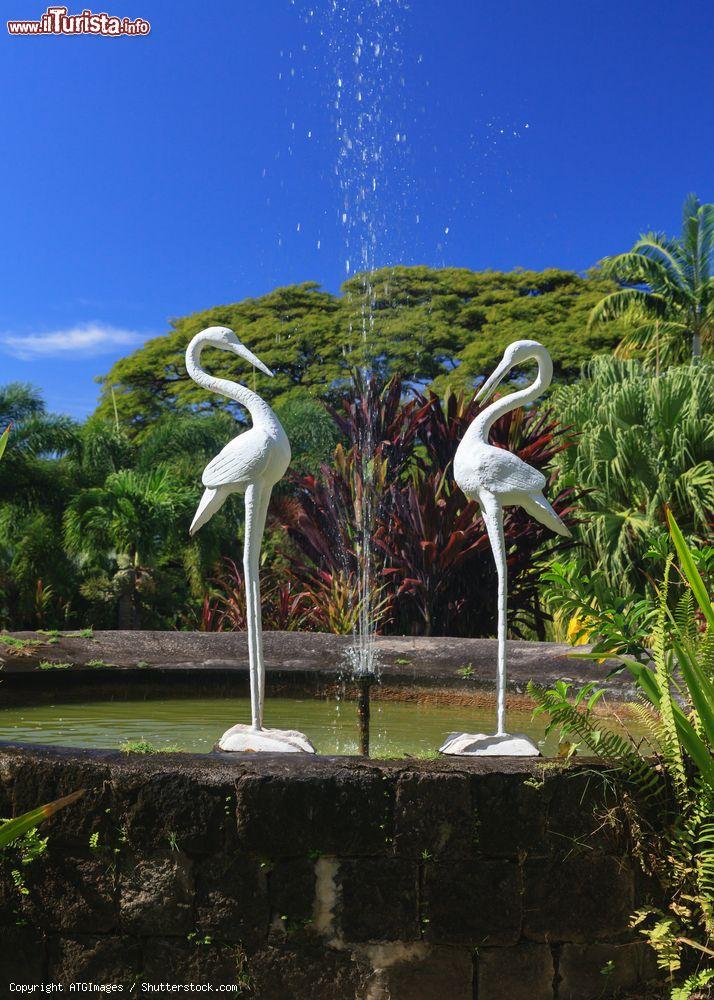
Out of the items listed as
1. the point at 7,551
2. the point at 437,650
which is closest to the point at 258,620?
the point at 437,650

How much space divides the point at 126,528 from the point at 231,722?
311 inches

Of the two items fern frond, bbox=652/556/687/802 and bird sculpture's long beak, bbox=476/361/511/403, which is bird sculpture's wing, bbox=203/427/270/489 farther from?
fern frond, bbox=652/556/687/802

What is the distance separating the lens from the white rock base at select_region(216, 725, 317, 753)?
290 cm

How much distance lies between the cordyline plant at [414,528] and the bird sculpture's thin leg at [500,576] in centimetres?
339

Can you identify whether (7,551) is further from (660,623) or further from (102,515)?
(660,623)

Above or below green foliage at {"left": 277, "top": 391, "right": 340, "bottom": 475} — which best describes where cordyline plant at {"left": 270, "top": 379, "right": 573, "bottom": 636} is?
below

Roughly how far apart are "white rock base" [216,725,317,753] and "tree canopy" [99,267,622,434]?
18.3 meters

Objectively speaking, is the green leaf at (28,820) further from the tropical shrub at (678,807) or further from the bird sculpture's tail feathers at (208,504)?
the tropical shrub at (678,807)

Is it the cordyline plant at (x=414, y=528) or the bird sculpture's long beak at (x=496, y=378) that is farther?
the cordyline plant at (x=414, y=528)

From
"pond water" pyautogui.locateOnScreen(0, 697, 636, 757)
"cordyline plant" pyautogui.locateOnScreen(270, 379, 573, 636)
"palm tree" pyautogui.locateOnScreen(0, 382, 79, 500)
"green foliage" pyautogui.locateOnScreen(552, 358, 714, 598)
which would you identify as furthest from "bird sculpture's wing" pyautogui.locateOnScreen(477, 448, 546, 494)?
"palm tree" pyautogui.locateOnScreen(0, 382, 79, 500)

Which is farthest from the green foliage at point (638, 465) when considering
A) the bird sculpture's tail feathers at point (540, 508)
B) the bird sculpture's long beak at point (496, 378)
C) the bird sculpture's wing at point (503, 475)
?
the bird sculpture's wing at point (503, 475)

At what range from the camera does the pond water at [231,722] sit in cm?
377

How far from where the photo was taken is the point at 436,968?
2.49 metres

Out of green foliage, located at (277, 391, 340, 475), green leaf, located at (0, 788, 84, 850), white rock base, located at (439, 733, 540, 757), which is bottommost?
green leaf, located at (0, 788, 84, 850)
